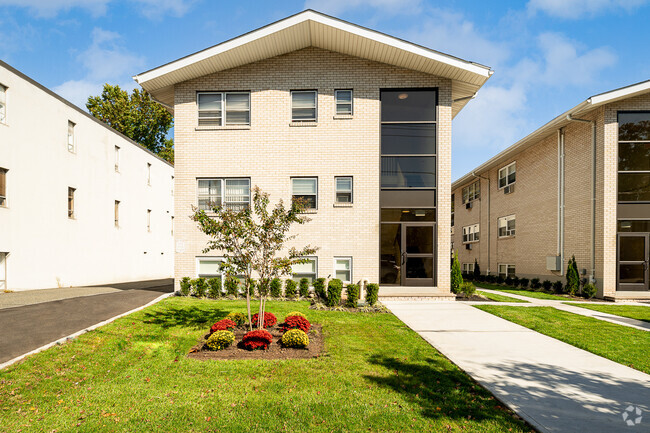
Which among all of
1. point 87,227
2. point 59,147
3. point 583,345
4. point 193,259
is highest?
point 59,147

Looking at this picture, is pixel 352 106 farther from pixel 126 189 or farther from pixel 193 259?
pixel 126 189

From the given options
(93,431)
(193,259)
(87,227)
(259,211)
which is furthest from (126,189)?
(93,431)

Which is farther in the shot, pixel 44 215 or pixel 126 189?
pixel 126 189

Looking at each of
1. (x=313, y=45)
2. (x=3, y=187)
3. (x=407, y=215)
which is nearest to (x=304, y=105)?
(x=313, y=45)

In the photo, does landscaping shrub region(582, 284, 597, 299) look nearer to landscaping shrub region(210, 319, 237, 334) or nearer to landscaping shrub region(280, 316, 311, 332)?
landscaping shrub region(280, 316, 311, 332)

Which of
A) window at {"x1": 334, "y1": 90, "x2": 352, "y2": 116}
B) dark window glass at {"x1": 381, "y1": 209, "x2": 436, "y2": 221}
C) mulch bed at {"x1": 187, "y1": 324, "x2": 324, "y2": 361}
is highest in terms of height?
window at {"x1": 334, "y1": 90, "x2": 352, "y2": 116}

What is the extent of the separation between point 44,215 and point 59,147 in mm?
3518

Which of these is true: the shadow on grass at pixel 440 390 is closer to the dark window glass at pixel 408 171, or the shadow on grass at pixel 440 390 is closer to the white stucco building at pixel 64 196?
the dark window glass at pixel 408 171

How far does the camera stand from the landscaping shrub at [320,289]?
42.4 feet

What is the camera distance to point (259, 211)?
7.69 m

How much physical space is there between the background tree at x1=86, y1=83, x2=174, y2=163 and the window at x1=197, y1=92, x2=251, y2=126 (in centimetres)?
2424

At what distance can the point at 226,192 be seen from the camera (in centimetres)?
1405

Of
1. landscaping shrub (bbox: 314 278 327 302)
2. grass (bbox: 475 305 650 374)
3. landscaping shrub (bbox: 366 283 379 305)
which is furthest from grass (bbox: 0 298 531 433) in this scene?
landscaping shrub (bbox: 314 278 327 302)

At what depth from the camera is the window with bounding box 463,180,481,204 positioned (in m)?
27.8
